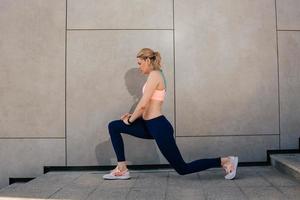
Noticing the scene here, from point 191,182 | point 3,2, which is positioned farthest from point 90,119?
point 3,2

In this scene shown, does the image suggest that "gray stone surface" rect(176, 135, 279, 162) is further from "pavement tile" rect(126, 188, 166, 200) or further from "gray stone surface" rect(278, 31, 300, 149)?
"pavement tile" rect(126, 188, 166, 200)

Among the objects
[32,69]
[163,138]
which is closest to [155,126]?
[163,138]

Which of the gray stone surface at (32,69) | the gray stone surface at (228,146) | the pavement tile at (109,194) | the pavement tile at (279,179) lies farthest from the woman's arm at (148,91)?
the pavement tile at (279,179)

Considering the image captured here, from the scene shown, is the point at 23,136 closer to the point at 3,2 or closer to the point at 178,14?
the point at 3,2

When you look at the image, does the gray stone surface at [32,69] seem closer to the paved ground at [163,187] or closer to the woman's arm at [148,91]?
the paved ground at [163,187]

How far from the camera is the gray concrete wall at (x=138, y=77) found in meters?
5.18

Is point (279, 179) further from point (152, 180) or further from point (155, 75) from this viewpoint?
point (155, 75)

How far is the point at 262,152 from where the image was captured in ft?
17.1

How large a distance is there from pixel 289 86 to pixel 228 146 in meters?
1.25

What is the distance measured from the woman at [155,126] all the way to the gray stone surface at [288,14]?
2228mm

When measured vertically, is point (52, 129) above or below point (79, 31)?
below

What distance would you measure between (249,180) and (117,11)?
297cm

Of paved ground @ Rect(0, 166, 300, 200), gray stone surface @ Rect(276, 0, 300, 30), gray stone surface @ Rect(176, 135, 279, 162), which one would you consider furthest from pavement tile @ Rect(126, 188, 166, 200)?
gray stone surface @ Rect(276, 0, 300, 30)

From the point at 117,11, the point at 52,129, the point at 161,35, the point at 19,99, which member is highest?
the point at 117,11
